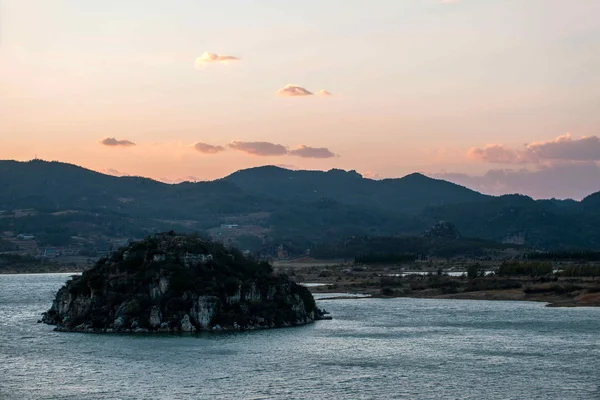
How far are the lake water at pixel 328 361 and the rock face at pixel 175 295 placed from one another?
424cm

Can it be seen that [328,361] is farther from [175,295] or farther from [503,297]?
[503,297]

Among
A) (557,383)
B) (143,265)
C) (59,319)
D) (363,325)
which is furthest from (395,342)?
(59,319)

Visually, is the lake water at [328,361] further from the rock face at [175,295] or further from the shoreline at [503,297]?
the shoreline at [503,297]

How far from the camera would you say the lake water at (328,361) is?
254 ft

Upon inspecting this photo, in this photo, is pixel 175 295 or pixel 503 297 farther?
pixel 503 297

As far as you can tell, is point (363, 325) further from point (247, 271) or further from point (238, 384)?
point (238, 384)

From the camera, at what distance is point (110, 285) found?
12581 centimetres

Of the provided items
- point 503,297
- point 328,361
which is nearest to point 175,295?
point 328,361

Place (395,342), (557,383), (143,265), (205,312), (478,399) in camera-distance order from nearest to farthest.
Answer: (478,399) < (557,383) < (395,342) < (205,312) < (143,265)

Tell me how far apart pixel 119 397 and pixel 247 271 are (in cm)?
6072

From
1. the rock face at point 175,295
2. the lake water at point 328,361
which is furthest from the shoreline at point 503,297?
the rock face at point 175,295

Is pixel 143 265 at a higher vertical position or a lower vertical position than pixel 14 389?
higher

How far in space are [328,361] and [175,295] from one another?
34.9 meters

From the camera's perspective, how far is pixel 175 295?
4806 inches
